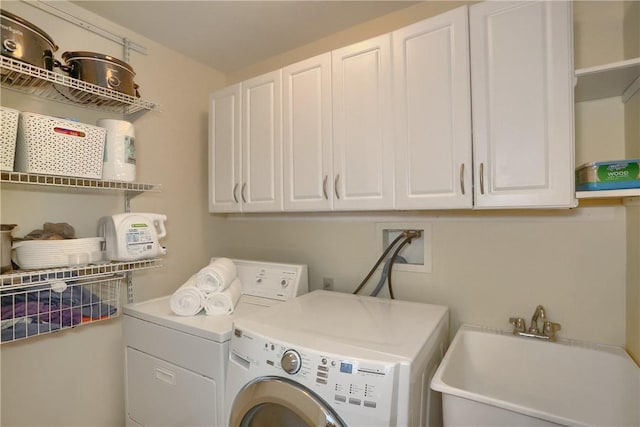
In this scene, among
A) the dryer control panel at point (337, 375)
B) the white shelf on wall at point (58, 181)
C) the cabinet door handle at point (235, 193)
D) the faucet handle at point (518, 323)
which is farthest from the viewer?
the cabinet door handle at point (235, 193)

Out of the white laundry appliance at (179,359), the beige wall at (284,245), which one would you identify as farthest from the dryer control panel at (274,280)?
the beige wall at (284,245)

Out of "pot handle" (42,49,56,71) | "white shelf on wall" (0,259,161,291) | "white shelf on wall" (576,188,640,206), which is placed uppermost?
"pot handle" (42,49,56,71)

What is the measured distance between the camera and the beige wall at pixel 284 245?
4.33 feet

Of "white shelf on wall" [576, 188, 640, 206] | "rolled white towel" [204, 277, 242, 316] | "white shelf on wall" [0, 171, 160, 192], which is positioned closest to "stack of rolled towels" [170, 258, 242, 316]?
"rolled white towel" [204, 277, 242, 316]

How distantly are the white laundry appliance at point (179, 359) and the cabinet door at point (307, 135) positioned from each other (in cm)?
47

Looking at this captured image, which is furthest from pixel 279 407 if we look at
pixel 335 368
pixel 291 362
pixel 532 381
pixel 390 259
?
pixel 532 381

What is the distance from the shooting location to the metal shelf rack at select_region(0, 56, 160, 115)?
1187 millimetres

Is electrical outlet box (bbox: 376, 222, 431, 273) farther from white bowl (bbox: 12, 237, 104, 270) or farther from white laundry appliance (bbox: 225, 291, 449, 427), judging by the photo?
white bowl (bbox: 12, 237, 104, 270)

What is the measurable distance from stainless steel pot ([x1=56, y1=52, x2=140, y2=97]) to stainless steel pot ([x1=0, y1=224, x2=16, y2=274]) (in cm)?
68

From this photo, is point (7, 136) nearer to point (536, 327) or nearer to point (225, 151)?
point (225, 151)

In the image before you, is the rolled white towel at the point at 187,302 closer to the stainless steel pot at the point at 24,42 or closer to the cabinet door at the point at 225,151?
the cabinet door at the point at 225,151

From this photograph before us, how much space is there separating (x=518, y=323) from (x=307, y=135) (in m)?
1.32

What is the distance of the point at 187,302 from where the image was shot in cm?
153

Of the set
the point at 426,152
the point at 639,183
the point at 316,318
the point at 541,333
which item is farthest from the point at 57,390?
the point at 639,183
